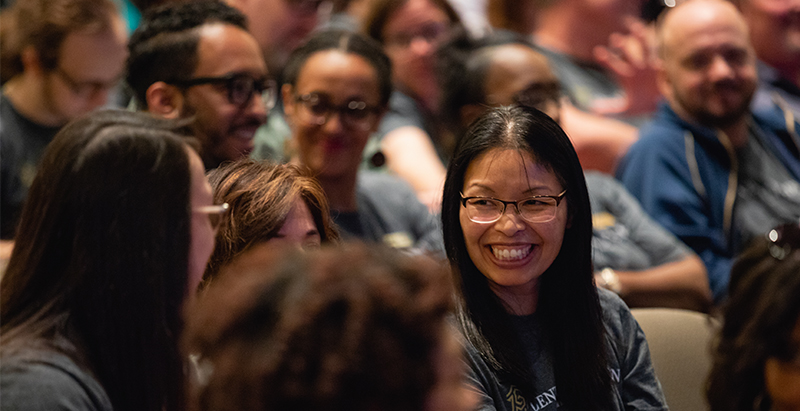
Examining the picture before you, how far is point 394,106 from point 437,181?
1.61 feet

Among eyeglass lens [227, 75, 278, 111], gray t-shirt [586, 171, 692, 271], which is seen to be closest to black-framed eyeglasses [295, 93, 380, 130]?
eyeglass lens [227, 75, 278, 111]

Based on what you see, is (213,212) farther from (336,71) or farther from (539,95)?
(539,95)

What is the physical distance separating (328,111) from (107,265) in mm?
1375

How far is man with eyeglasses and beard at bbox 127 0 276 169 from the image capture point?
2289mm

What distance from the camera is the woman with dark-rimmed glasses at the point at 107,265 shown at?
1.25 meters

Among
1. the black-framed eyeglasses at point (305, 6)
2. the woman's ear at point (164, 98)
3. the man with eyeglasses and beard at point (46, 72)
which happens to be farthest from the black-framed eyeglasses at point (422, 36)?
the woman's ear at point (164, 98)

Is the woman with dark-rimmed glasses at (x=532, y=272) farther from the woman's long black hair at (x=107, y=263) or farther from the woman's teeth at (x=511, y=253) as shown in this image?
the woman's long black hair at (x=107, y=263)

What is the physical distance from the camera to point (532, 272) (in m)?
1.66

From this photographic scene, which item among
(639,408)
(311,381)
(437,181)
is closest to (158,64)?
(437,181)

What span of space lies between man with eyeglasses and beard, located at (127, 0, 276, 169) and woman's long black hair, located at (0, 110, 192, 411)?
968 mm

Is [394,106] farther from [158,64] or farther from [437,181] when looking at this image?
Answer: [158,64]

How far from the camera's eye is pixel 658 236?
2.69m

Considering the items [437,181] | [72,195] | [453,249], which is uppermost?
[72,195]

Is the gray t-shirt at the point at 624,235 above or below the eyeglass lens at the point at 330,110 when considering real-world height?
below
